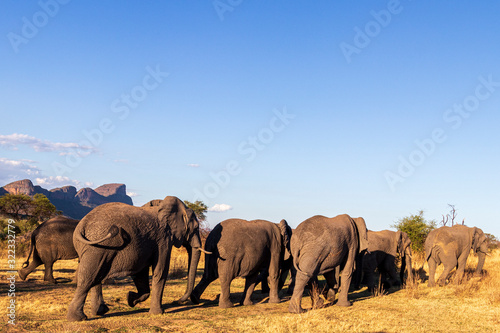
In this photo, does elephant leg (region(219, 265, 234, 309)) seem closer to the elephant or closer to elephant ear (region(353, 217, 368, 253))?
the elephant

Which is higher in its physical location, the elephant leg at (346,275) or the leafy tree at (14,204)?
the leafy tree at (14,204)

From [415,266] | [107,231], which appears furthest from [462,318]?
[415,266]

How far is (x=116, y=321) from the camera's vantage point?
9.20m

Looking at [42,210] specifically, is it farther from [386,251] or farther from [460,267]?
[460,267]

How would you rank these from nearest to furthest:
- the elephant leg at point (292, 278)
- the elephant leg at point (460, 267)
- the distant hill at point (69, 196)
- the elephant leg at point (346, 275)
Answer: the elephant leg at point (346, 275)
the elephant leg at point (292, 278)
the elephant leg at point (460, 267)
the distant hill at point (69, 196)

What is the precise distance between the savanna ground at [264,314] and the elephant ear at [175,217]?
182 cm

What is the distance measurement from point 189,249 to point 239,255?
1.70 m

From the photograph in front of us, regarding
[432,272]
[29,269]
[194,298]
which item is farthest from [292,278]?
[29,269]

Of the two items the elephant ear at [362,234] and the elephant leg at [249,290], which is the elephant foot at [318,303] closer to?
the elephant leg at [249,290]

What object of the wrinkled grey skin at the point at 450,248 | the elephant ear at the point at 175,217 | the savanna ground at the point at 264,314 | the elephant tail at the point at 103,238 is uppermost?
the elephant ear at the point at 175,217

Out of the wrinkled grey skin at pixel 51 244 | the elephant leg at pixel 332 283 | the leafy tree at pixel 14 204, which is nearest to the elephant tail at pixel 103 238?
the elephant leg at pixel 332 283

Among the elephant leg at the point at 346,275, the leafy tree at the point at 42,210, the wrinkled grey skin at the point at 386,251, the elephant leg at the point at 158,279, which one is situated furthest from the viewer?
the leafy tree at the point at 42,210

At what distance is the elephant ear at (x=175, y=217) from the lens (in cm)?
1011

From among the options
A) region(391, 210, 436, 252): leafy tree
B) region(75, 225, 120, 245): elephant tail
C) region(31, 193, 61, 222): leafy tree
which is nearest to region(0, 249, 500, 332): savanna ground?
region(75, 225, 120, 245): elephant tail
